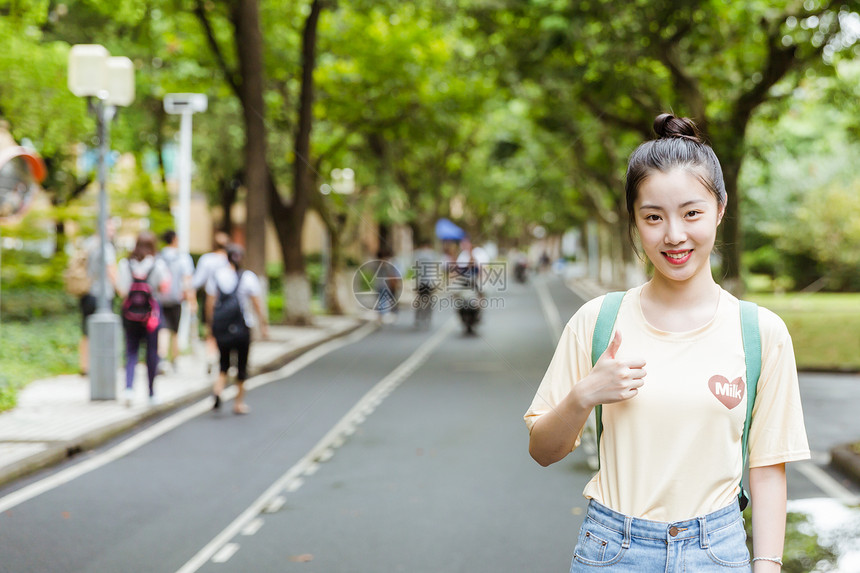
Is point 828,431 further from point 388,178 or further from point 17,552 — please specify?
point 388,178

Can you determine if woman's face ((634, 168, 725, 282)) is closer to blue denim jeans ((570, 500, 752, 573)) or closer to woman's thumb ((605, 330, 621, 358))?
woman's thumb ((605, 330, 621, 358))

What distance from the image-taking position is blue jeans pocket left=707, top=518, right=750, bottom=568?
85.2 inches

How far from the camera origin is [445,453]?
27.3 ft

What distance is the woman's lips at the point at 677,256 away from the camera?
212cm

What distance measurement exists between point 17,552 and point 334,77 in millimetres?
20089

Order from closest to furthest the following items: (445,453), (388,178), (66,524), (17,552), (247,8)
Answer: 1. (17,552)
2. (66,524)
3. (445,453)
4. (247,8)
5. (388,178)

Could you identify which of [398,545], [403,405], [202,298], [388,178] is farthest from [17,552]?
[388,178]

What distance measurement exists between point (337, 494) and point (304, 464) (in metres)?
1.14

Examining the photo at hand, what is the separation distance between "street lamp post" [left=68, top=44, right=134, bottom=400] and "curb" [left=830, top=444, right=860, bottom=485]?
7.08 m

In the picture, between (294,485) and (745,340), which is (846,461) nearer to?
(294,485)

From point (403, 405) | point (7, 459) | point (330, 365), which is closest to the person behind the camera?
point (7, 459)

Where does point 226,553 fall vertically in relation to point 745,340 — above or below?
below

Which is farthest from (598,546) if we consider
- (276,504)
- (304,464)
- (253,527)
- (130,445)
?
(130,445)

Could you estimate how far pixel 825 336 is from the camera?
1895cm
